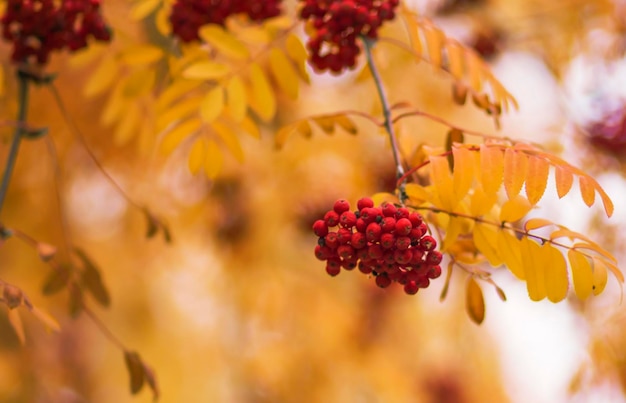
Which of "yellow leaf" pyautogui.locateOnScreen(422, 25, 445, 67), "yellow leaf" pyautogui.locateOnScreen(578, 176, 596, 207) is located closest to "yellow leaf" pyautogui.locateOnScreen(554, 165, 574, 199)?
"yellow leaf" pyautogui.locateOnScreen(578, 176, 596, 207)

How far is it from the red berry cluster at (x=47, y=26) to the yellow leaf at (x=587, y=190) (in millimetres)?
824

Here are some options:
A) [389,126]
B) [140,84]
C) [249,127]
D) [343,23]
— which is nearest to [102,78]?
[140,84]

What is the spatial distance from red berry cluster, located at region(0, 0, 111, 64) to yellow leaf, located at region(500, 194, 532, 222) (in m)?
0.75

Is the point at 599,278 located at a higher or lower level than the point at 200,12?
lower

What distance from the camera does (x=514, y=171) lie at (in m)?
0.80

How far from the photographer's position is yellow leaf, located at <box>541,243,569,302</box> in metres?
0.82

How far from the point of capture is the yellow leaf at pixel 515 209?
845 millimetres

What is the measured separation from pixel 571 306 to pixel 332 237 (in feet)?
4.54

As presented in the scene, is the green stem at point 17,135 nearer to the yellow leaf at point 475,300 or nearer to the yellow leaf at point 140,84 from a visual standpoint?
the yellow leaf at point 140,84

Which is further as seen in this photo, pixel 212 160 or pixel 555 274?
pixel 212 160

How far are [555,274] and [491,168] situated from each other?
6.0 inches

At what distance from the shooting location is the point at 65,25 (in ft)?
3.80

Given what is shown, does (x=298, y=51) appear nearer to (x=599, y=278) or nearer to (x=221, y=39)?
(x=221, y=39)

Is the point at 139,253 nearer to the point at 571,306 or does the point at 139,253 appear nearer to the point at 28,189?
the point at 28,189
